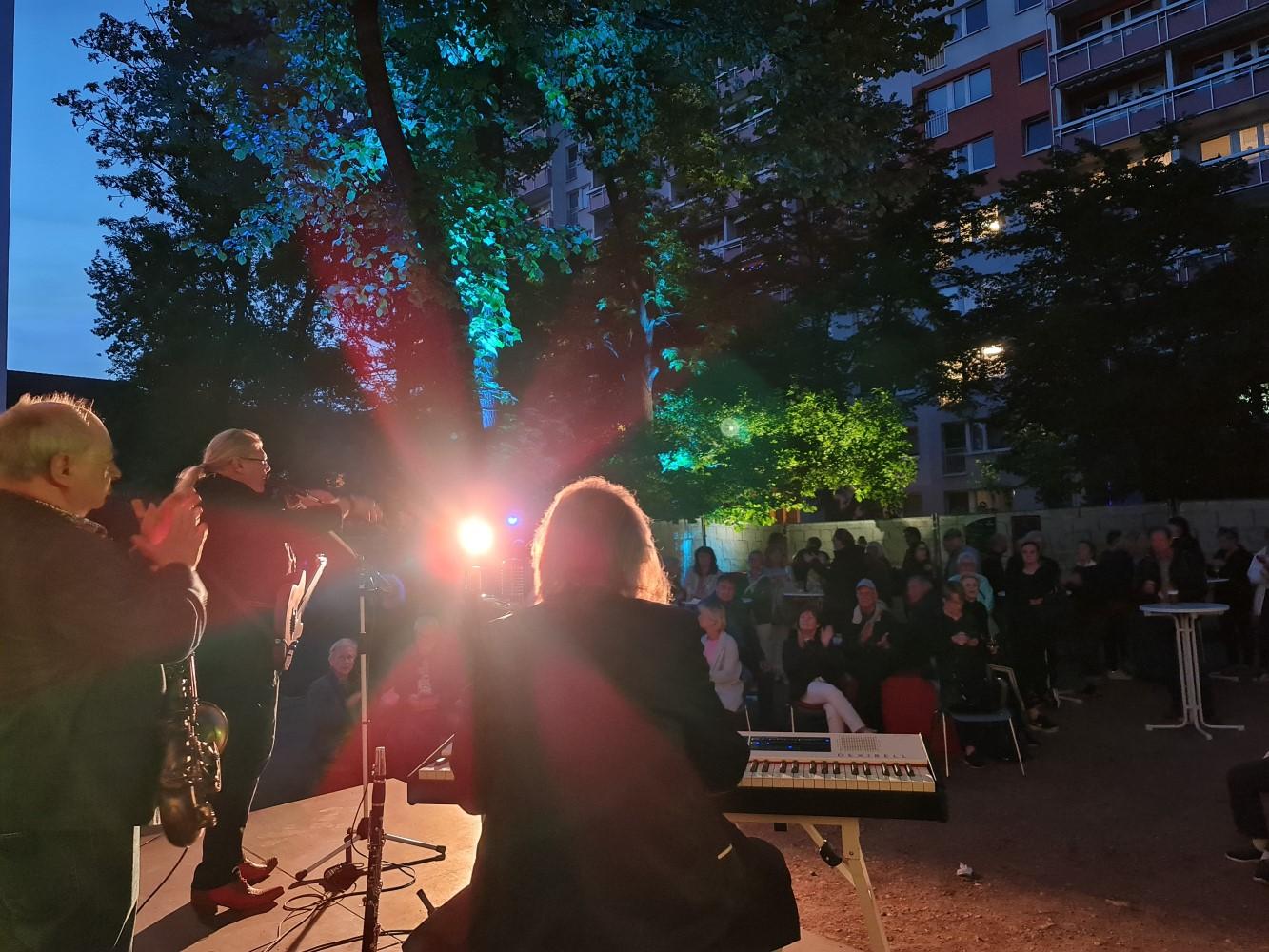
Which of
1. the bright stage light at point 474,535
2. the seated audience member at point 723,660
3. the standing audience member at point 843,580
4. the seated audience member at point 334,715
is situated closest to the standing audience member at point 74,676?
the bright stage light at point 474,535

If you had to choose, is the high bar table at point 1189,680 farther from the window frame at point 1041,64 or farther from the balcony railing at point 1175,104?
the window frame at point 1041,64

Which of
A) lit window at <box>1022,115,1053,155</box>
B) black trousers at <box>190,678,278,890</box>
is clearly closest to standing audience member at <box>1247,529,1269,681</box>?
black trousers at <box>190,678,278,890</box>

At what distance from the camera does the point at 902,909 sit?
3873mm

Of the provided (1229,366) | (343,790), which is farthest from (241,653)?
(1229,366)

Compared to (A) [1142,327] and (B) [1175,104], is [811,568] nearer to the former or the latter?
(A) [1142,327]

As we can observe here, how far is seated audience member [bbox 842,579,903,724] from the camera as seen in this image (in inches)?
260

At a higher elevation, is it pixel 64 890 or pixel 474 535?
pixel 474 535

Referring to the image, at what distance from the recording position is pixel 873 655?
6.66 m

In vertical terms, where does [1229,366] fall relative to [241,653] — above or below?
above

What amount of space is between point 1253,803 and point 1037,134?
30.2 metres

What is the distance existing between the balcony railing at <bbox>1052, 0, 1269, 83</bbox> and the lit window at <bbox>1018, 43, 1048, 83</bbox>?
1.76 meters

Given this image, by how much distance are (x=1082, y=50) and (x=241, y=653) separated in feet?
102

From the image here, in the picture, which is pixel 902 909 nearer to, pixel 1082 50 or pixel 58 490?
pixel 58 490

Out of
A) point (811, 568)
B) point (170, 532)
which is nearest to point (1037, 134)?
point (811, 568)
